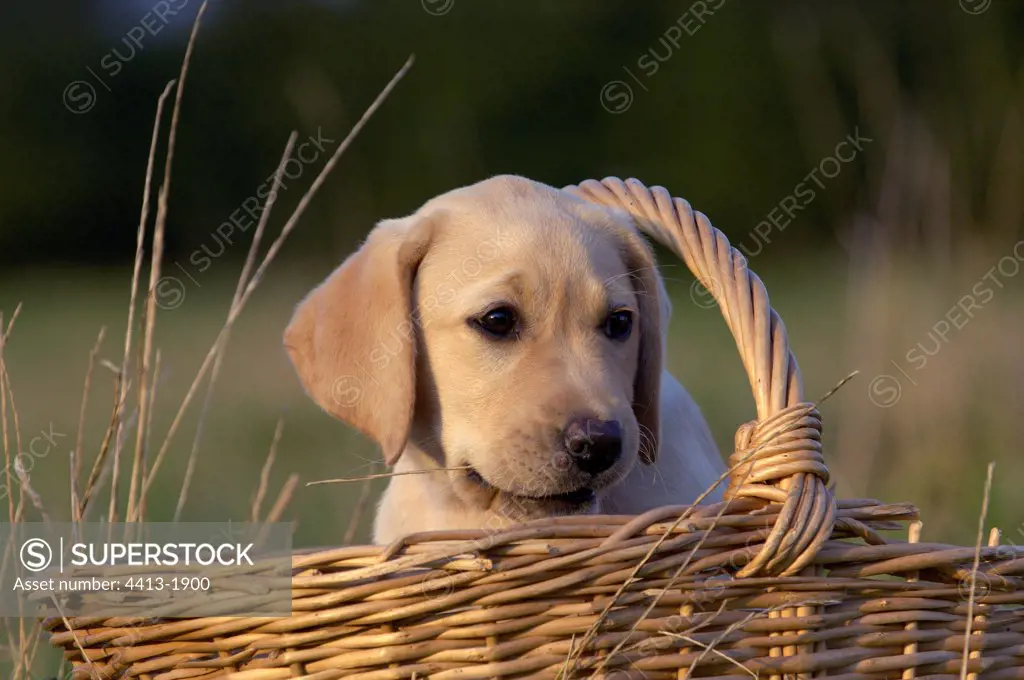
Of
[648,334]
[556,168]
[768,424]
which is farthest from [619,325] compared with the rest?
[556,168]

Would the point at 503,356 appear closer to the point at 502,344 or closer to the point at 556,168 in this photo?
the point at 502,344

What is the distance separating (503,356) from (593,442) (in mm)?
391

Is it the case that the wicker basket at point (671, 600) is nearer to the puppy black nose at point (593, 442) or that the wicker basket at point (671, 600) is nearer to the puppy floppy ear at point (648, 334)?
the puppy black nose at point (593, 442)

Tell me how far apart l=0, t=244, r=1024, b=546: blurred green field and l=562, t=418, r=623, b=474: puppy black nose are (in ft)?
1.89

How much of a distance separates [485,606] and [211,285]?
14.7m

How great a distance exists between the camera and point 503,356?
9.70 ft

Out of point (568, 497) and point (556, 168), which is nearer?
point (568, 497)

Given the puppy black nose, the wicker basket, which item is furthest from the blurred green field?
the wicker basket

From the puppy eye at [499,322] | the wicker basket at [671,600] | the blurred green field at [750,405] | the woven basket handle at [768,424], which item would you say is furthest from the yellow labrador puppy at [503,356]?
the wicker basket at [671,600]

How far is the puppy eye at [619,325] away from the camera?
3.08 m

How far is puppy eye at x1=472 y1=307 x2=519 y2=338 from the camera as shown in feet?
9.76

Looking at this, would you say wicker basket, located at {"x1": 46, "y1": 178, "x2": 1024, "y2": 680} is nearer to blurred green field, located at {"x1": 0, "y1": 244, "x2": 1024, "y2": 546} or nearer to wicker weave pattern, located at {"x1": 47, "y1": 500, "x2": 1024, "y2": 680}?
wicker weave pattern, located at {"x1": 47, "y1": 500, "x2": 1024, "y2": 680}

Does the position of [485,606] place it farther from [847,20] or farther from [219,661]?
[847,20]

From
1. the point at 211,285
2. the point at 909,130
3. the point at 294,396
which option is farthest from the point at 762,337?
the point at 211,285
